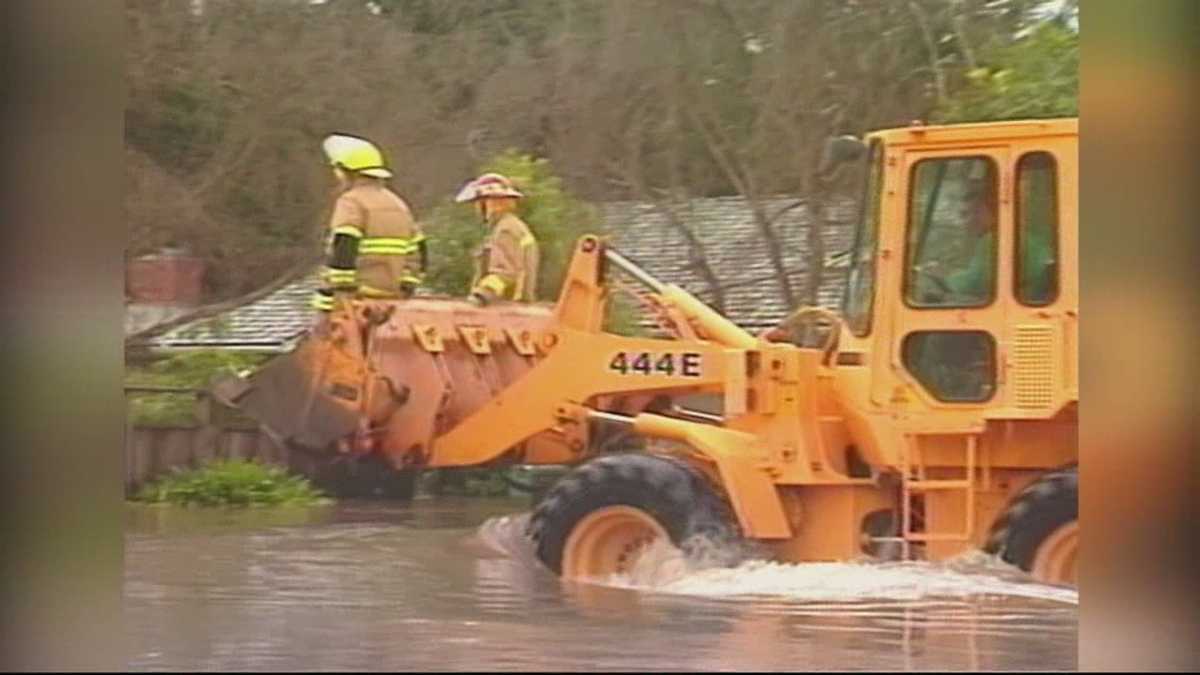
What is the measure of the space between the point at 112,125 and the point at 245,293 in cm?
90

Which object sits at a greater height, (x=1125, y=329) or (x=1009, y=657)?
(x=1125, y=329)

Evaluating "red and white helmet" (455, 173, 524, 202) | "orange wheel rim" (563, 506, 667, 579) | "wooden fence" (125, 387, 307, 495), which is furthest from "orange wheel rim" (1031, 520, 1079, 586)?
"wooden fence" (125, 387, 307, 495)

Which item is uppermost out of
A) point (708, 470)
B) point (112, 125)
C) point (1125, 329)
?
point (112, 125)

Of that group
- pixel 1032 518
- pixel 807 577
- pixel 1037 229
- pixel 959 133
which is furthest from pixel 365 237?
pixel 1032 518

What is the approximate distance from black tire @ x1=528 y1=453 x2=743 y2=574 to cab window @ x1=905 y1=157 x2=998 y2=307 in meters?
0.64

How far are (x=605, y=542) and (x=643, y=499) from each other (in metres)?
0.14

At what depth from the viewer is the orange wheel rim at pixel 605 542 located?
4.57 metres

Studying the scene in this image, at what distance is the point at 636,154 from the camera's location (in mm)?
4535

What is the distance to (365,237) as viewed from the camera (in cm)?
454

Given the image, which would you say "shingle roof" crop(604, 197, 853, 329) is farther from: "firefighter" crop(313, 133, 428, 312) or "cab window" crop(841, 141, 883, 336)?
"firefighter" crop(313, 133, 428, 312)

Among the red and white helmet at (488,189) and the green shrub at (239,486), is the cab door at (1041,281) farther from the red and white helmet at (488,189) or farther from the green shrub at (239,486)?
the green shrub at (239,486)

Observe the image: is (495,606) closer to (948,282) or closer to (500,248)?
(500,248)

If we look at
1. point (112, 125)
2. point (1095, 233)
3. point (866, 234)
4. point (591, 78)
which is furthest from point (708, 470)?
point (112, 125)

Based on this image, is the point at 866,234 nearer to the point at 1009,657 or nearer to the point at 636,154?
the point at 636,154
